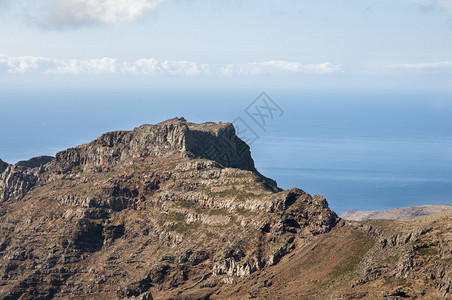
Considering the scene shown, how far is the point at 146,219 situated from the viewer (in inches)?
5851

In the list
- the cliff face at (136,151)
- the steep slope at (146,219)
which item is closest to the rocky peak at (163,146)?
the cliff face at (136,151)

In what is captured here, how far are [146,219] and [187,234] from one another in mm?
15977

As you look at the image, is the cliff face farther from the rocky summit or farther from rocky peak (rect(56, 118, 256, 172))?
the rocky summit

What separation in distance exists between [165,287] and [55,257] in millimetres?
33887

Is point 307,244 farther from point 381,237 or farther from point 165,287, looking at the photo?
point 165,287

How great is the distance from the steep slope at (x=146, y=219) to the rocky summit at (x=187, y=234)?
0.30 metres

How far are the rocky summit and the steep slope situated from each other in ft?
0.98

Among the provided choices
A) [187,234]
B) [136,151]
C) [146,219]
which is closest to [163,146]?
[136,151]

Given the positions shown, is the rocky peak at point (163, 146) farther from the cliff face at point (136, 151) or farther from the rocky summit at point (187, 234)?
the rocky summit at point (187, 234)

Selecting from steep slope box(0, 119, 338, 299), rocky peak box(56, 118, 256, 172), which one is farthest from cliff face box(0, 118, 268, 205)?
steep slope box(0, 119, 338, 299)

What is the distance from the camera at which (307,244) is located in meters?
119

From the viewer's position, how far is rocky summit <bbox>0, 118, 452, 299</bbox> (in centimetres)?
10194

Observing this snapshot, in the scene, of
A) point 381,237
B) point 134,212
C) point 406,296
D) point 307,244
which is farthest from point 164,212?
point 406,296

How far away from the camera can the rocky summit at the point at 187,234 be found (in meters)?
102
